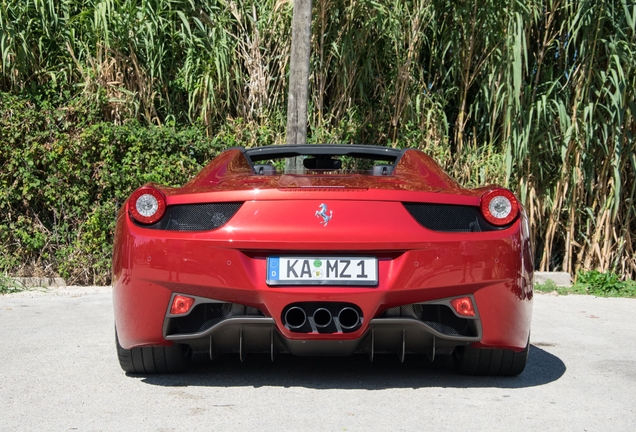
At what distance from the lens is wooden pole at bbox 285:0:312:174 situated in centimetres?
796

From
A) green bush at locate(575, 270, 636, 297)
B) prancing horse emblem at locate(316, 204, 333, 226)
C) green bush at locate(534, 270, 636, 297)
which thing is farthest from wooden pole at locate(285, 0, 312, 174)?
prancing horse emblem at locate(316, 204, 333, 226)

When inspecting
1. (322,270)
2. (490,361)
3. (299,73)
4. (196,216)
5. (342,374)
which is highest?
(299,73)

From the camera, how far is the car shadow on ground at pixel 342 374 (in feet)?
12.6

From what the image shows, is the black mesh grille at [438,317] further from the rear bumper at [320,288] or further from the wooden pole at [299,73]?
the wooden pole at [299,73]

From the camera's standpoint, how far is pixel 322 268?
3.49 metres

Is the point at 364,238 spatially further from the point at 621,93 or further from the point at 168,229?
the point at 621,93

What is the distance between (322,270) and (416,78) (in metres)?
5.97

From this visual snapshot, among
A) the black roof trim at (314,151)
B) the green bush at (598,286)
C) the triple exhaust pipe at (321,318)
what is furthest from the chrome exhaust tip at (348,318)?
the green bush at (598,286)

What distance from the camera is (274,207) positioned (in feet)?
11.7

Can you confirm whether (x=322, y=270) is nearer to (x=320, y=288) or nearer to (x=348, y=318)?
(x=320, y=288)

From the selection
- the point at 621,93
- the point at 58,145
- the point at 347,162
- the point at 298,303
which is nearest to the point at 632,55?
the point at 621,93

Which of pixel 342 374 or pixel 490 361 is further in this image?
pixel 342 374

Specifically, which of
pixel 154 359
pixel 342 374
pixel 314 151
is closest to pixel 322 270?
pixel 342 374

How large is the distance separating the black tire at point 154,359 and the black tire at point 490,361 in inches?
49.6
